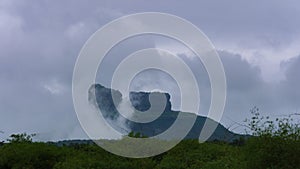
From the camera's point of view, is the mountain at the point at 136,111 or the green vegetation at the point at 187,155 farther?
the mountain at the point at 136,111

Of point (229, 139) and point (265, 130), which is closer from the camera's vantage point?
point (265, 130)

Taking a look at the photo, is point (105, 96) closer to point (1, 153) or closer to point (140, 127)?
point (140, 127)

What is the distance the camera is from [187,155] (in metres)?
23.3

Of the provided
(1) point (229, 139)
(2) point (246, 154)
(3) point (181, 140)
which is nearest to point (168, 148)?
(3) point (181, 140)

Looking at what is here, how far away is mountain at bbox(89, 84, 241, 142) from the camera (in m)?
20.2

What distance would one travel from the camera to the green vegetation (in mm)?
15719

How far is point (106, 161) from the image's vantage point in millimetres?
22359

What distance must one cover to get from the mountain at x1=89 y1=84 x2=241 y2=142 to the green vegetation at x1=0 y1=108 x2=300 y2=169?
1.61 ft

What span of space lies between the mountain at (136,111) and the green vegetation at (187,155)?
0.49 meters

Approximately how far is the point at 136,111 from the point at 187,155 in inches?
126

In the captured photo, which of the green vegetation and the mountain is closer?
the green vegetation

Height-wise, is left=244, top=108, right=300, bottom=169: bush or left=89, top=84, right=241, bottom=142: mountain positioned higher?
left=89, top=84, right=241, bottom=142: mountain

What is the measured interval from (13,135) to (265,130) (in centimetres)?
1426

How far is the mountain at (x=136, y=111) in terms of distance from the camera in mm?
→ 20234
